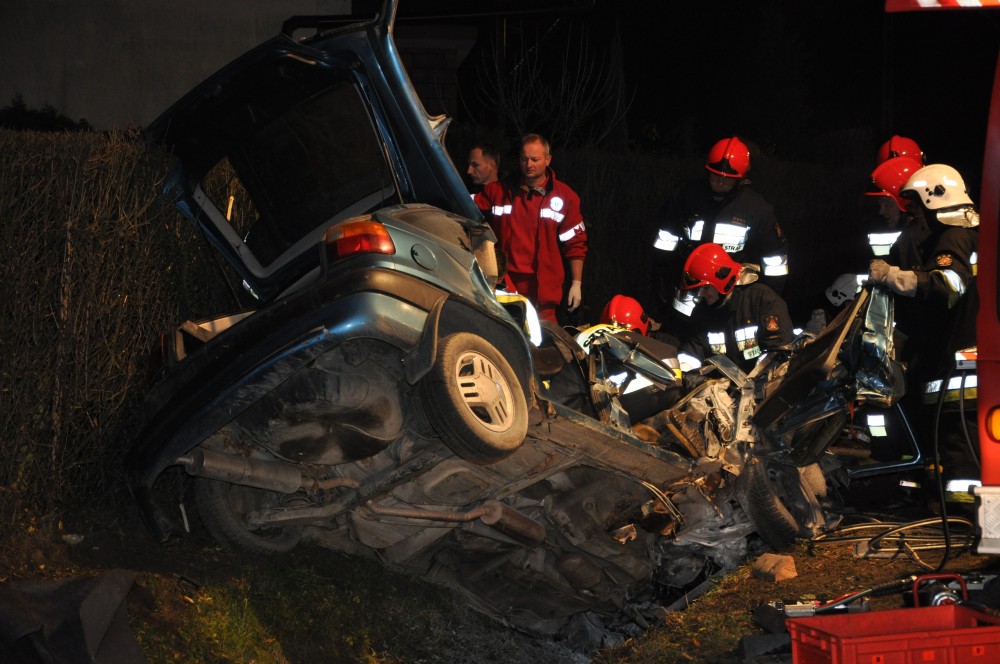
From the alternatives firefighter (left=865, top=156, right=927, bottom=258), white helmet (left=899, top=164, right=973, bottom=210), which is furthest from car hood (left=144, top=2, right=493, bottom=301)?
firefighter (left=865, top=156, right=927, bottom=258)

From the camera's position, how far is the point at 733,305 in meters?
7.68

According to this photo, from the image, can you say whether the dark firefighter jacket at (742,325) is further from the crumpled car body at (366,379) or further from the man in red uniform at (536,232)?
the crumpled car body at (366,379)

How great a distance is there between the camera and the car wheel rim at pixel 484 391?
446 centimetres

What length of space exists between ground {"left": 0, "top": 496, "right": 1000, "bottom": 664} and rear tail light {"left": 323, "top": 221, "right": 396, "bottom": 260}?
1.70 meters

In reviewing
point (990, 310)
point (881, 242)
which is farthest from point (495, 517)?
point (881, 242)

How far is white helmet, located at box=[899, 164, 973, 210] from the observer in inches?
265

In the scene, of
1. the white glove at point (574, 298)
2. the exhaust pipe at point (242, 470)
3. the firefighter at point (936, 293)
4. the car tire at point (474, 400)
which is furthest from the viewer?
the white glove at point (574, 298)

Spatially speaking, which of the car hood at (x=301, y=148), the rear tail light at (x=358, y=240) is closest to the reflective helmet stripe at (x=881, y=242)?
the car hood at (x=301, y=148)

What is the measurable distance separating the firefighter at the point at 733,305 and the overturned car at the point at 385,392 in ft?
3.88

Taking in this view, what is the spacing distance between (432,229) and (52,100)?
935cm

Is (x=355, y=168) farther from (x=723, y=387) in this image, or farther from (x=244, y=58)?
(x=723, y=387)

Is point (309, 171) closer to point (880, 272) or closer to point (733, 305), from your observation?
point (880, 272)

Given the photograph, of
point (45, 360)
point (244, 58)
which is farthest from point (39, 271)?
point (244, 58)

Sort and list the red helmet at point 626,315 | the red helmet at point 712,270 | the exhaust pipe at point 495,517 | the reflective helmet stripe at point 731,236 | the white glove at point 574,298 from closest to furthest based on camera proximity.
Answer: the exhaust pipe at point 495,517
the red helmet at point 626,315
the red helmet at point 712,270
the white glove at point 574,298
the reflective helmet stripe at point 731,236
